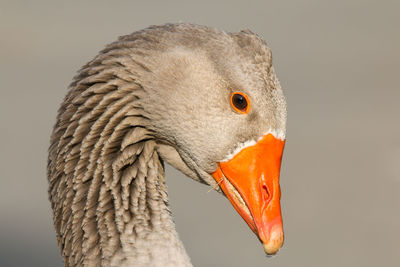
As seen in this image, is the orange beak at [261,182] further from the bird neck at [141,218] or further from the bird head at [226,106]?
the bird neck at [141,218]

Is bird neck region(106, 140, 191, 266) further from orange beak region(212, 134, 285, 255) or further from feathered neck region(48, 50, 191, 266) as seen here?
orange beak region(212, 134, 285, 255)

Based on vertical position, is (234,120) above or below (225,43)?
below

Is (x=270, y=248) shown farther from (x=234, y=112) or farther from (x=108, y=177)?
(x=108, y=177)

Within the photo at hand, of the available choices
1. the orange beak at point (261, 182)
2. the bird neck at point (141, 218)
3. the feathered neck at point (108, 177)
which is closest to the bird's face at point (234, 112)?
the orange beak at point (261, 182)

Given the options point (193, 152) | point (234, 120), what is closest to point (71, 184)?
point (193, 152)

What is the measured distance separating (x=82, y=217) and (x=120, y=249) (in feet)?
1.02

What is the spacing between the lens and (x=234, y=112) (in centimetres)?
411

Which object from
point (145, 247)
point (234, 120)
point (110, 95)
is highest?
point (110, 95)

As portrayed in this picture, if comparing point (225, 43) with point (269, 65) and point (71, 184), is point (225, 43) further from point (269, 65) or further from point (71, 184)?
point (71, 184)

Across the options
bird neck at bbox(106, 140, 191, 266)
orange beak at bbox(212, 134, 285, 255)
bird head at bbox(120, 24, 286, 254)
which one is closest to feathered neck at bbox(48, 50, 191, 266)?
bird neck at bbox(106, 140, 191, 266)

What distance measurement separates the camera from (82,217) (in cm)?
432

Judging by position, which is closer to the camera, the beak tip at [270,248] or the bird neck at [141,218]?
the beak tip at [270,248]

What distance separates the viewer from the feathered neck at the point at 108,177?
419 centimetres

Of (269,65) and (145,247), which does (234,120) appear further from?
(145,247)
